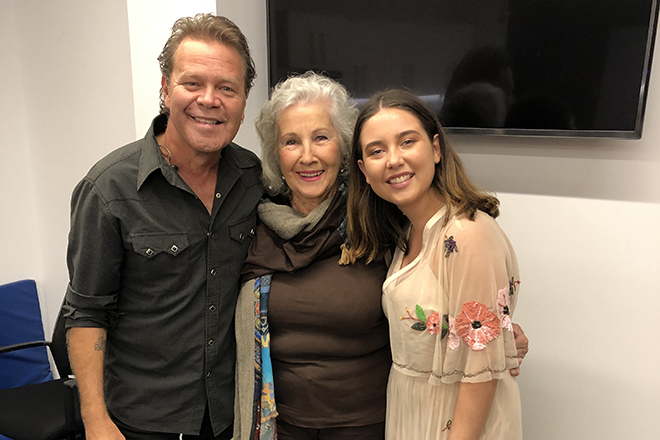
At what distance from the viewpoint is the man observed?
1.37 meters

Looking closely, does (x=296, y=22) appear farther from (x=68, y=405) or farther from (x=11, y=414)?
(x=11, y=414)

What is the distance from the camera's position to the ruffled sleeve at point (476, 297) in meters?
1.19

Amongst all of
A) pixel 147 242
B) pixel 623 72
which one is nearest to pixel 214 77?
pixel 147 242

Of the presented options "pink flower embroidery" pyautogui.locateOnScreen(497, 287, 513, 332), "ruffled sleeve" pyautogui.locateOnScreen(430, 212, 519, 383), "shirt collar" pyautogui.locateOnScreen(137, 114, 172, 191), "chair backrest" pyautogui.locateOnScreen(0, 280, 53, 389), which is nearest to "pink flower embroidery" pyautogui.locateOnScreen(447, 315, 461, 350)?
"ruffled sleeve" pyautogui.locateOnScreen(430, 212, 519, 383)

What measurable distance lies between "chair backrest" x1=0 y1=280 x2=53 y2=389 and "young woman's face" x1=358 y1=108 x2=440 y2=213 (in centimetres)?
256

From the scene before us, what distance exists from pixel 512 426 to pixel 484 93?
114cm

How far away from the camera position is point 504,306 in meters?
1.22

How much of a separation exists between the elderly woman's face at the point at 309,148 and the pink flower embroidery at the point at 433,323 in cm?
51

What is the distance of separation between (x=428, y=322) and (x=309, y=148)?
62 cm

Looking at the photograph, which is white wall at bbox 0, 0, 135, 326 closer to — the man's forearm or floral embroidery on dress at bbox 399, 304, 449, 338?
the man's forearm

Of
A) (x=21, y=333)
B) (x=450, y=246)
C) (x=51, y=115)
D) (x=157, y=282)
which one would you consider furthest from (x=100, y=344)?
(x=51, y=115)

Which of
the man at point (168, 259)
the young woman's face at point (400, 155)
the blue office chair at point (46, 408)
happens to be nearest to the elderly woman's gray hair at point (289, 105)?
the man at point (168, 259)

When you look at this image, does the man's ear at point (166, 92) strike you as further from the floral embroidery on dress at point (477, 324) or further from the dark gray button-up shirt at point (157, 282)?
the floral embroidery on dress at point (477, 324)

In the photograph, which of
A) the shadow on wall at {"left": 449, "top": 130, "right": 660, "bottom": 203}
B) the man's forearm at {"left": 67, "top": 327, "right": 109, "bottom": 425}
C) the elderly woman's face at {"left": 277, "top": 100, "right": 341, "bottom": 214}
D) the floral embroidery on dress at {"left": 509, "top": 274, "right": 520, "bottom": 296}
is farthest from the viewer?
the shadow on wall at {"left": 449, "top": 130, "right": 660, "bottom": 203}
